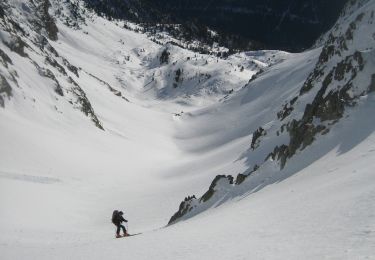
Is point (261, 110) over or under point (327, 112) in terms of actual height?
over

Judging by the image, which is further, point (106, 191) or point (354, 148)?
point (106, 191)

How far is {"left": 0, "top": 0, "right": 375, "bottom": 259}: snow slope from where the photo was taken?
1408 cm

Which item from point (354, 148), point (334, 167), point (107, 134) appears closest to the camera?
point (334, 167)

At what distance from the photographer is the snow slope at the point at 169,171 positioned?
1408 centimetres

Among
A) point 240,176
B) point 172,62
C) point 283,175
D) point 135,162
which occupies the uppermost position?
point 172,62

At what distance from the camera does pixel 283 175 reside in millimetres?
25562

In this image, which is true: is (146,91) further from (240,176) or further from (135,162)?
(240,176)

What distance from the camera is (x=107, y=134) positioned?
62.7m

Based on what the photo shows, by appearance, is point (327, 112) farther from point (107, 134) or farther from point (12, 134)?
point (107, 134)

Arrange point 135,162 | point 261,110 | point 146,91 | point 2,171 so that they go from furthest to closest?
point 146,91, point 261,110, point 135,162, point 2,171

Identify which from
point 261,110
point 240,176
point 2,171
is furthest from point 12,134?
point 261,110

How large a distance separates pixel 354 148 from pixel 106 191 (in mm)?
25406

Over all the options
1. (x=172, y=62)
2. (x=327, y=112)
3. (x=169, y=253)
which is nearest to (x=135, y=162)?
(x=327, y=112)

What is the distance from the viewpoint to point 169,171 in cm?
5338
